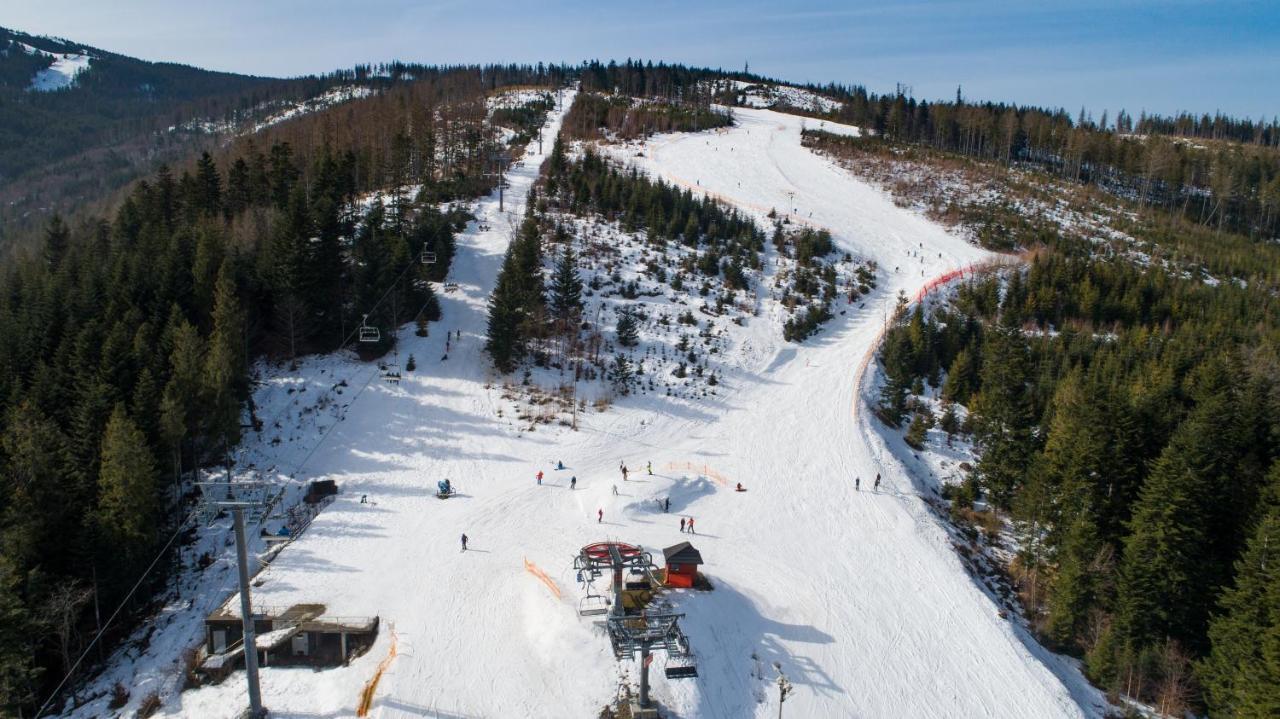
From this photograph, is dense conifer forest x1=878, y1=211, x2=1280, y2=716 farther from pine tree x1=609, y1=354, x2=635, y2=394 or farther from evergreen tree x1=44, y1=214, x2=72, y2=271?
evergreen tree x1=44, y1=214, x2=72, y2=271

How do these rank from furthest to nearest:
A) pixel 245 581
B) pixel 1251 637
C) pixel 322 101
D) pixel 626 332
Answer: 1. pixel 322 101
2. pixel 626 332
3. pixel 1251 637
4. pixel 245 581

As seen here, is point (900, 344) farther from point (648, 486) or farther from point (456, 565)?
point (456, 565)

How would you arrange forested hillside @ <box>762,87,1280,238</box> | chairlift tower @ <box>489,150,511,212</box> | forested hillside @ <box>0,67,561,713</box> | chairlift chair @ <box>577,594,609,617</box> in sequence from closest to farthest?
chairlift chair @ <box>577,594,609,617</box>
forested hillside @ <box>0,67,561,713</box>
chairlift tower @ <box>489,150,511,212</box>
forested hillside @ <box>762,87,1280,238</box>

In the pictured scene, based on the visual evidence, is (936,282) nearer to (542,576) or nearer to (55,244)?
(542,576)

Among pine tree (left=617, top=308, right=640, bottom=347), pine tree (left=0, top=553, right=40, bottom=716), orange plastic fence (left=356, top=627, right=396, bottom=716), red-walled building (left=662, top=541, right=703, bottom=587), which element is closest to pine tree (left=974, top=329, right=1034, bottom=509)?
red-walled building (left=662, top=541, right=703, bottom=587)

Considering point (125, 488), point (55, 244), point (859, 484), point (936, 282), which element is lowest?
point (859, 484)

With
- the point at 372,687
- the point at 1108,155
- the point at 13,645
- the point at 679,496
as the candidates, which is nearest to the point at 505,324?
the point at 679,496

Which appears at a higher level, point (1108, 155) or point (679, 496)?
point (1108, 155)
